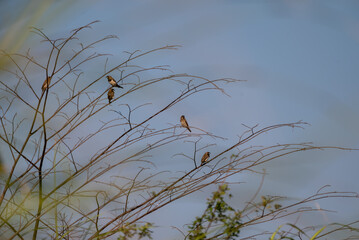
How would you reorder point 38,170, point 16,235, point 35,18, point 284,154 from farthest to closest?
point 38,170, point 284,154, point 16,235, point 35,18

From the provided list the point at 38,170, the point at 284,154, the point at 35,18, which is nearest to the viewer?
the point at 35,18

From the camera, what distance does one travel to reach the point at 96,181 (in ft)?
4.63

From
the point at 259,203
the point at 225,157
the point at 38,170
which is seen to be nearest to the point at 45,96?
the point at 38,170

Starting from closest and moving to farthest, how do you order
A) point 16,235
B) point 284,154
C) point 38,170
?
point 16,235, point 284,154, point 38,170

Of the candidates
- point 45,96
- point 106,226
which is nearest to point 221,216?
point 106,226

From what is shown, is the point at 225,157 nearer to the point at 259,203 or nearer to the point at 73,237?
the point at 259,203

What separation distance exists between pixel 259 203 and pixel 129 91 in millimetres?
587

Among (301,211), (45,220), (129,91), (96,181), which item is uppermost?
(129,91)

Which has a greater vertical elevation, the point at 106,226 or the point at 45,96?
the point at 45,96

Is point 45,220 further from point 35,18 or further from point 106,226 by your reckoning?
point 35,18

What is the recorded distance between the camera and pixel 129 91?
149 centimetres

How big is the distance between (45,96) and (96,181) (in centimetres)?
36

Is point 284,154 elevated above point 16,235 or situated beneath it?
elevated above

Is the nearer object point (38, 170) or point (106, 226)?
point (106, 226)
